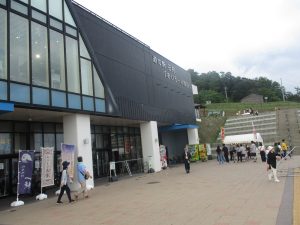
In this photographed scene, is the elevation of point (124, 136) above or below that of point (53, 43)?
below

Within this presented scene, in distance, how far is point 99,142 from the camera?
995 inches

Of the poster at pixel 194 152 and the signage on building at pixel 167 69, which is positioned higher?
the signage on building at pixel 167 69

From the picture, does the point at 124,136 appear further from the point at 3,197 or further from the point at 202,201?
the point at 202,201

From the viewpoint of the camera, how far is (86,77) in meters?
18.9

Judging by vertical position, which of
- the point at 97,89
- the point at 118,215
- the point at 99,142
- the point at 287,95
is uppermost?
the point at 287,95

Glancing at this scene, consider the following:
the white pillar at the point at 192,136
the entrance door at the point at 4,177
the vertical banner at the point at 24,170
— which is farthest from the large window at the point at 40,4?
the white pillar at the point at 192,136

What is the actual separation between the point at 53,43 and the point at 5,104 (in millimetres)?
5012

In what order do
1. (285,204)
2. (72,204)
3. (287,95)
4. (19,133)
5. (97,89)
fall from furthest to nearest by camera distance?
(287,95), (97,89), (19,133), (72,204), (285,204)

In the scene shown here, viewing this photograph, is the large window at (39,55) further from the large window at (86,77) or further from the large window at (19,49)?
the large window at (86,77)

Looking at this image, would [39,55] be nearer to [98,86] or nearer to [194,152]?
[98,86]

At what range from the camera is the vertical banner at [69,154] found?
16.1 meters

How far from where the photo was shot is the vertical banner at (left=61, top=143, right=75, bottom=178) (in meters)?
16.1

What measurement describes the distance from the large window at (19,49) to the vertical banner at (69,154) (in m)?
3.91

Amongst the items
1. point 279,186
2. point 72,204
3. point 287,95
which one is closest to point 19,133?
point 72,204
